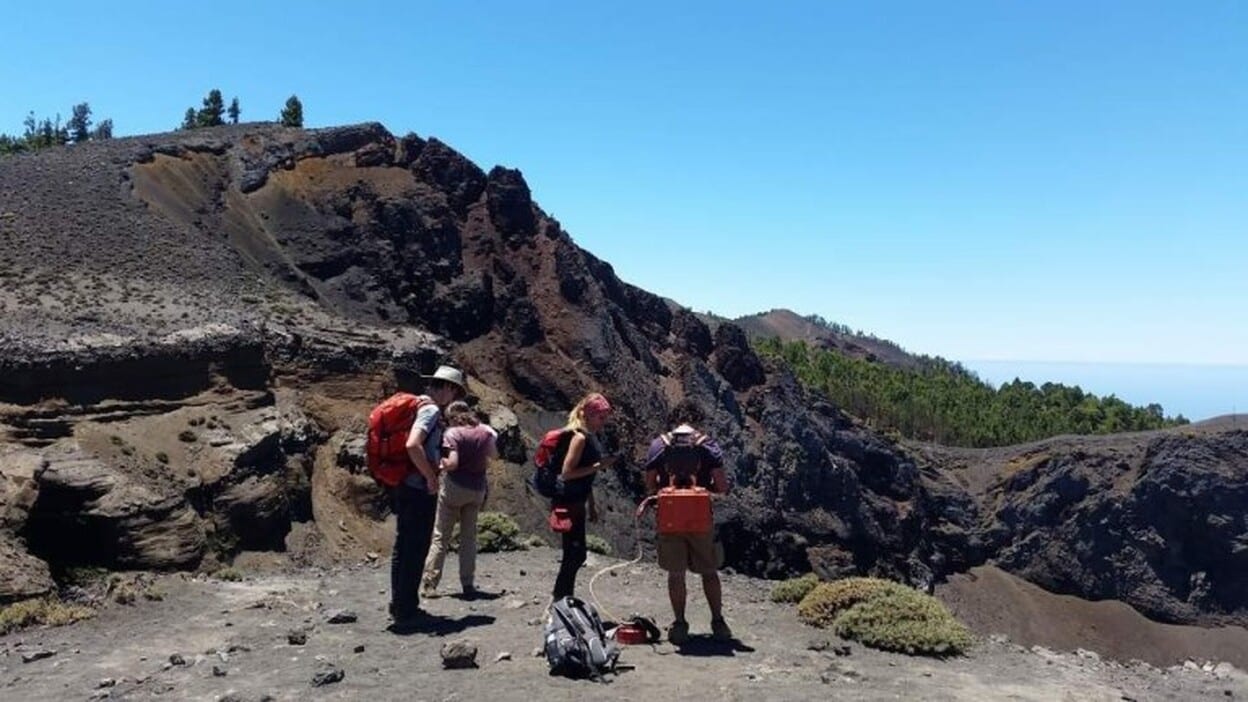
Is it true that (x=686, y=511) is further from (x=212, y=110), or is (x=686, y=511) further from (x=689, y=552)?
(x=212, y=110)

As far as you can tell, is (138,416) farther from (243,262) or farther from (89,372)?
(243,262)

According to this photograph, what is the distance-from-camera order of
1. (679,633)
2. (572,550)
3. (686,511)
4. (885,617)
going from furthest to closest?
(885,617)
(679,633)
(572,550)
(686,511)

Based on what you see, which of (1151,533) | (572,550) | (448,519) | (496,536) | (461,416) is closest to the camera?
(572,550)

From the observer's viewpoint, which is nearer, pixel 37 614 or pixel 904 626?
pixel 904 626

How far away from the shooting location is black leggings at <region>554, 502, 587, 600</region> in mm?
8578

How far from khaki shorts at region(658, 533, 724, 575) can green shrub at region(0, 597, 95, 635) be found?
649 cm

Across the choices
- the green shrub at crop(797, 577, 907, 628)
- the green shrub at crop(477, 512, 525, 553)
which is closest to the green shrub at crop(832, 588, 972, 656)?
the green shrub at crop(797, 577, 907, 628)

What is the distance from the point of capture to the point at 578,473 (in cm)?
852

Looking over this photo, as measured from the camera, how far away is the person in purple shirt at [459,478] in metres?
9.77

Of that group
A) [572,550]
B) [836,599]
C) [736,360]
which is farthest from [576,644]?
[736,360]

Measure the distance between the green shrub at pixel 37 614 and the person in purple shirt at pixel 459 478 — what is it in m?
3.64

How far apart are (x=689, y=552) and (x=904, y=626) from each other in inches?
97.8

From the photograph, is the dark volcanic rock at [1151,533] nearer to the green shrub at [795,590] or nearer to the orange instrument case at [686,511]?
the green shrub at [795,590]

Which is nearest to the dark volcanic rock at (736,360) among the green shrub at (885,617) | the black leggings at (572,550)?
the green shrub at (885,617)
